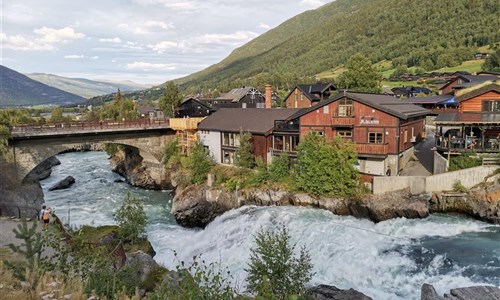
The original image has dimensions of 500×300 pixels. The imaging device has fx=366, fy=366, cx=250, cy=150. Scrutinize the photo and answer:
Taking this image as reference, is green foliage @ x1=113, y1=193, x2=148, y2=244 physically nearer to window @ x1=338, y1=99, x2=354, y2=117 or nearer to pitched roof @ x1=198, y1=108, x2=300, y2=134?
pitched roof @ x1=198, y1=108, x2=300, y2=134

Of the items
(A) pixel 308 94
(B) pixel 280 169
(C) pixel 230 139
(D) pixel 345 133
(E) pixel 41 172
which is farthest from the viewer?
(A) pixel 308 94

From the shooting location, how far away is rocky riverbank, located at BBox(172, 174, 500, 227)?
83.1 ft

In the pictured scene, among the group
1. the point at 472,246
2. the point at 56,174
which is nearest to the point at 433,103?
the point at 472,246

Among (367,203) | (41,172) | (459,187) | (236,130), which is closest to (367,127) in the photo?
(367,203)

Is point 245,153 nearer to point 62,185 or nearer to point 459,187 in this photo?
point 459,187

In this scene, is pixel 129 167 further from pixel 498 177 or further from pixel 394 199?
pixel 498 177

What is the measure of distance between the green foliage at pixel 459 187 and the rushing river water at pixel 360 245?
222 cm

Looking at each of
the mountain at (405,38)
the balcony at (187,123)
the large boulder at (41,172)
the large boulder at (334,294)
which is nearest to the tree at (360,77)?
the balcony at (187,123)

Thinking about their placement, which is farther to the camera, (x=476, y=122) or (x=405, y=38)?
(x=405, y=38)

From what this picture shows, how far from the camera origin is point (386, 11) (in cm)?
18188

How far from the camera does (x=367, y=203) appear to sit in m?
27.2

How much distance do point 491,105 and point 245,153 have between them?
21.8 m

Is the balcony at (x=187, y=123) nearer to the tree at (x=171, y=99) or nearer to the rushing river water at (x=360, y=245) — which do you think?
the rushing river water at (x=360, y=245)

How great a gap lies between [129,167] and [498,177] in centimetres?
4199
